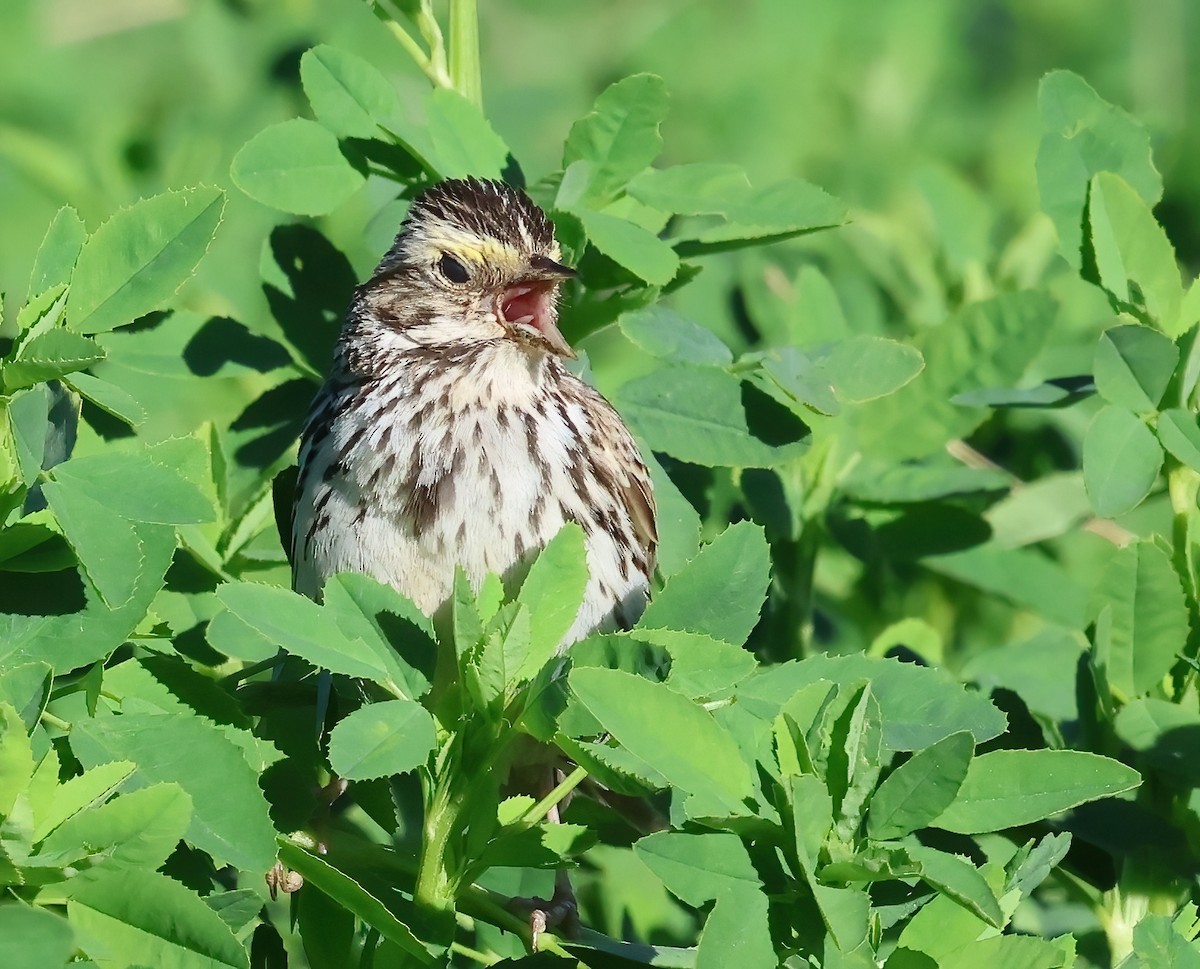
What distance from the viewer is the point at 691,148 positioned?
714 cm

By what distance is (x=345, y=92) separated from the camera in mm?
3172

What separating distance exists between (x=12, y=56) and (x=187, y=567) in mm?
4569

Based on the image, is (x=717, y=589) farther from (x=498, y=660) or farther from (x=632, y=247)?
(x=632, y=247)

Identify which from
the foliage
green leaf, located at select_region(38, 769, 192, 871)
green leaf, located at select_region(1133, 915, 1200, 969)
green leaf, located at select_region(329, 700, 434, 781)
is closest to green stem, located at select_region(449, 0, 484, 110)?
the foliage

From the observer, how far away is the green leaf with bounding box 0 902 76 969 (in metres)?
1.84

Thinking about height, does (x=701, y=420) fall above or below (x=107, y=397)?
below

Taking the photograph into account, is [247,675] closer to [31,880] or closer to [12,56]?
[31,880]

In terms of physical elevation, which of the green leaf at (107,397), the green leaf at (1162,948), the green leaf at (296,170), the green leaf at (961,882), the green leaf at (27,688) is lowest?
the green leaf at (1162,948)

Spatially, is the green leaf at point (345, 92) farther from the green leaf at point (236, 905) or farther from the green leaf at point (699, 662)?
the green leaf at point (236, 905)

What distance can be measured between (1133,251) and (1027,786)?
1051 mm

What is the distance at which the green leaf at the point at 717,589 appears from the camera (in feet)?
Result: 8.07

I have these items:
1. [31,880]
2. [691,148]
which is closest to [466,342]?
[31,880]

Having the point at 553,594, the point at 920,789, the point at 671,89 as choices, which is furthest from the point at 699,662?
the point at 671,89

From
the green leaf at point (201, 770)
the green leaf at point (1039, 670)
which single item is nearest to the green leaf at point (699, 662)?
the green leaf at point (201, 770)
